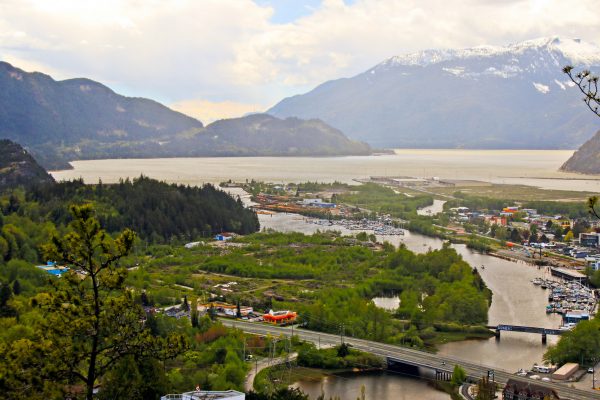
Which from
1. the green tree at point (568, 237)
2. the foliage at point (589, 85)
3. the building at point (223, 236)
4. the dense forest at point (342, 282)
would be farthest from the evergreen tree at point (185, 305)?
the green tree at point (568, 237)

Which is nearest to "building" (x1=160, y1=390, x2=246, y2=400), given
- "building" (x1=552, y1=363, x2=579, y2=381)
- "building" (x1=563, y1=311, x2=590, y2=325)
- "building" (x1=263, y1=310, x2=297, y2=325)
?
"building" (x1=552, y1=363, x2=579, y2=381)

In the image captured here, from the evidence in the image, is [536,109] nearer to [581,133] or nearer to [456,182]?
[581,133]

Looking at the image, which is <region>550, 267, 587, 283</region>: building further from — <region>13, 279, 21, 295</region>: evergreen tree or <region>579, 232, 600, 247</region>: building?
<region>13, 279, 21, 295</region>: evergreen tree

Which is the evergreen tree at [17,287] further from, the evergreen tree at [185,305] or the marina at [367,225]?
the marina at [367,225]

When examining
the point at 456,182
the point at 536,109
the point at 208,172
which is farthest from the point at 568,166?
the point at 536,109

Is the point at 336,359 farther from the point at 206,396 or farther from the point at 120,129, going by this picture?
the point at 120,129

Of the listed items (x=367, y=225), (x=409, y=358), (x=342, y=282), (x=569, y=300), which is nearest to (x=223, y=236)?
(x=367, y=225)
